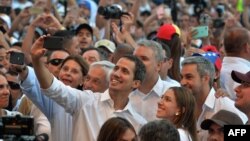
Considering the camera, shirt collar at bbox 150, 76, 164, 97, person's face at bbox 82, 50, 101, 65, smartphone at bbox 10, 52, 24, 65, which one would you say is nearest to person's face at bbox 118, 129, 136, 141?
smartphone at bbox 10, 52, 24, 65

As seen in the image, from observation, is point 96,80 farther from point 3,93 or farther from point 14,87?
point 14,87

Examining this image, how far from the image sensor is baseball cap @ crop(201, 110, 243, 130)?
7.19 m

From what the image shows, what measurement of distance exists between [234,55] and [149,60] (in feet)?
3.37

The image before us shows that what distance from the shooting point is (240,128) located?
6629 mm

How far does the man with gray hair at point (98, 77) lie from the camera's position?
8.78m

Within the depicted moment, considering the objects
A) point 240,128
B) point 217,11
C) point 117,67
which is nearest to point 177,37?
point 117,67

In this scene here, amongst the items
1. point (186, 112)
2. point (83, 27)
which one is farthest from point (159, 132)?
point (83, 27)

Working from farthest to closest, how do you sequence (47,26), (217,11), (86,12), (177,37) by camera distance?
1. (217,11)
2. (86,12)
3. (47,26)
4. (177,37)

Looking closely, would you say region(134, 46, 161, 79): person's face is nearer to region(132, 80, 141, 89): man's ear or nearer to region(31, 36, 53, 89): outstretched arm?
region(132, 80, 141, 89): man's ear

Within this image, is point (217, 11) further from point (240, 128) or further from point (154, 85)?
point (240, 128)

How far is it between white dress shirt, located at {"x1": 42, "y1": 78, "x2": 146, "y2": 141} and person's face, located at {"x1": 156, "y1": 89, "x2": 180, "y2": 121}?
1.29 feet

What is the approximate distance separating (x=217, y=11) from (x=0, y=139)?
12.2 meters

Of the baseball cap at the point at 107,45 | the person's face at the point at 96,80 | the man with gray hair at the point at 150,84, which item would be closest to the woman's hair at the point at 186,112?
the man with gray hair at the point at 150,84

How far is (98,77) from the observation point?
880 centimetres
